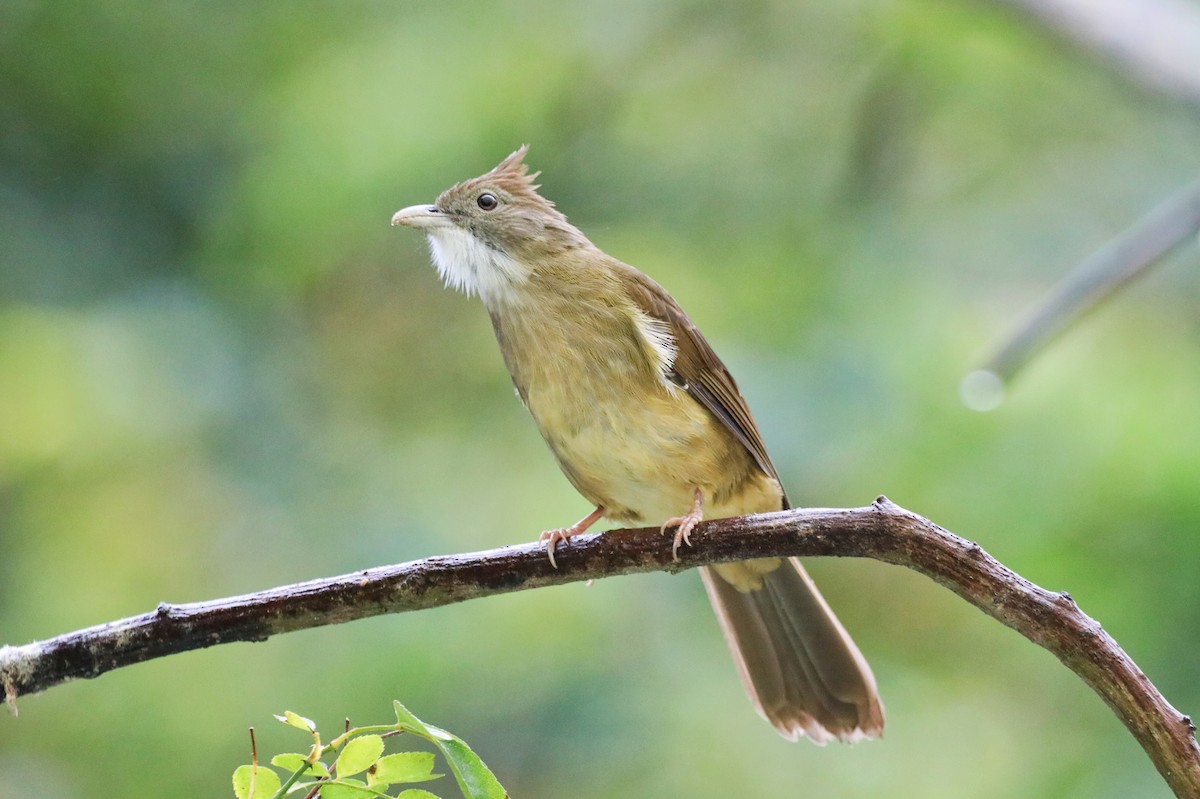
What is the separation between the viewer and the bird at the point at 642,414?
8.38 feet

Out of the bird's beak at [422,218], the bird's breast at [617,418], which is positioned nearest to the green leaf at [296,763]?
the bird's breast at [617,418]

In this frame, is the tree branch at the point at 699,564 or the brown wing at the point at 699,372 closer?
the tree branch at the point at 699,564

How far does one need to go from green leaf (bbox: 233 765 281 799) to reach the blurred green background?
213cm

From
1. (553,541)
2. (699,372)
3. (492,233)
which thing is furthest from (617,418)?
(492,233)

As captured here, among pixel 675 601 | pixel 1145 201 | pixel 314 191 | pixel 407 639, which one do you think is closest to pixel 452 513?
pixel 407 639

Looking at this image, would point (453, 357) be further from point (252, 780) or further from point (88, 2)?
point (252, 780)

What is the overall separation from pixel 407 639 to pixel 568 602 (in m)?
0.50

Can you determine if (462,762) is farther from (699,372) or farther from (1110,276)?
(1110,276)

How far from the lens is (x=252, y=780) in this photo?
145 cm

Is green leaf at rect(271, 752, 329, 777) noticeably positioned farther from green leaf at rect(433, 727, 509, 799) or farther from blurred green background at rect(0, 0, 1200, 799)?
blurred green background at rect(0, 0, 1200, 799)

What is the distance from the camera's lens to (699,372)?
268cm

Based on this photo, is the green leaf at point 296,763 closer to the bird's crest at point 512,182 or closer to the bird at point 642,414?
the bird at point 642,414

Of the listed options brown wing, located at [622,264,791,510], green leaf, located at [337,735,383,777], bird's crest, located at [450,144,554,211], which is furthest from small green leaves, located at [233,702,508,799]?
bird's crest, located at [450,144,554,211]

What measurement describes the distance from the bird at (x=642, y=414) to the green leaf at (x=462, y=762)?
981mm
